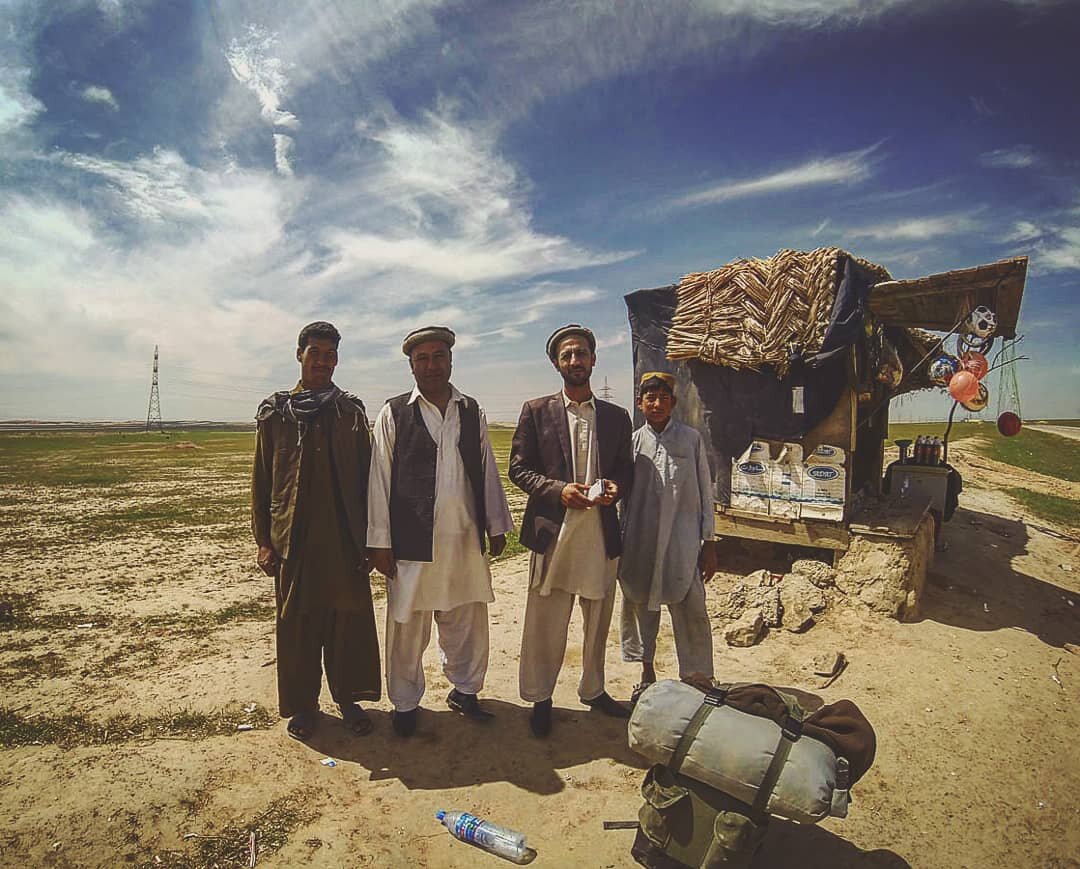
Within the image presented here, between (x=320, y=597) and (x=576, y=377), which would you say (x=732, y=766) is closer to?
(x=576, y=377)

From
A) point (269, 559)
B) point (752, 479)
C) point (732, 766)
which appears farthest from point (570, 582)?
point (752, 479)

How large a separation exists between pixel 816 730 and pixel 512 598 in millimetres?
4577

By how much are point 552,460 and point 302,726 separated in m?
2.25

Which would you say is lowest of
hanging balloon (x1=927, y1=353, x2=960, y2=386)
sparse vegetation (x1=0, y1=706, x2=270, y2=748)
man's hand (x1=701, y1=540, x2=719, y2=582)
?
sparse vegetation (x1=0, y1=706, x2=270, y2=748)

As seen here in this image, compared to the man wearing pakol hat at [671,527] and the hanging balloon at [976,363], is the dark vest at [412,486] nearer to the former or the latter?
the man wearing pakol hat at [671,527]

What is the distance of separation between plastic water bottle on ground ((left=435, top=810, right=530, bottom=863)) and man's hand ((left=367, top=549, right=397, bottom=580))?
1292 mm

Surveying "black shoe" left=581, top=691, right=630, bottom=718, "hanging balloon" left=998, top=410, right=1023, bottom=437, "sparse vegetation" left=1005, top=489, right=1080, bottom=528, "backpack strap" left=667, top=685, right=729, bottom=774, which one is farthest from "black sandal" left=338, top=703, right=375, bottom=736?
"sparse vegetation" left=1005, top=489, right=1080, bottom=528

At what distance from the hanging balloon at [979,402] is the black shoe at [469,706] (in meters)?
5.41

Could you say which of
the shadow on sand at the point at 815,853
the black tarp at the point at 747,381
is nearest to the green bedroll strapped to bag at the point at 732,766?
the shadow on sand at the point at 815,853

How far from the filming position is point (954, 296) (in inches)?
213

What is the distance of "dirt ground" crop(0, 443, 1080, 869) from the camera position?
2.68 m

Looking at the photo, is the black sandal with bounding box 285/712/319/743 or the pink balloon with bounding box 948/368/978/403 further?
the pink balloon with bounding box 948/368/978/403

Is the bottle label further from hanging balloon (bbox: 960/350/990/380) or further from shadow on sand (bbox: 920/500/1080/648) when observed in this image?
hanging balloon (bbox: 960/350/990/380)

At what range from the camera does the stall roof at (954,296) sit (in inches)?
188
